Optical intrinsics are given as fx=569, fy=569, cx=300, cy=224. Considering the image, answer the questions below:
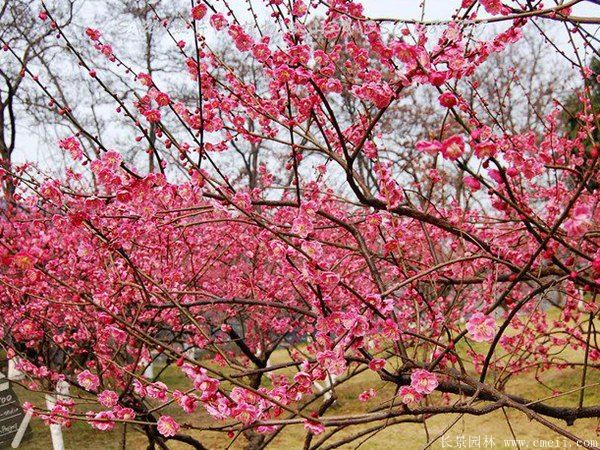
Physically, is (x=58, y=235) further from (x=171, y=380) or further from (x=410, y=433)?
(x=171, y=380)

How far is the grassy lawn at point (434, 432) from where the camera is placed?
23.4ft

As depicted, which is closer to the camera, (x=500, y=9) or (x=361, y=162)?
(x=500, y=9)

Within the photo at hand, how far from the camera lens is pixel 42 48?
42.8 feet

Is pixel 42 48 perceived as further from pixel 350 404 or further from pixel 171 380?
pixel 350 404

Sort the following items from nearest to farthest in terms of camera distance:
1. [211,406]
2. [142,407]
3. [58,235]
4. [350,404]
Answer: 1. [211,406]
2. [142,407]
3. [58,235]
4. [350,404]

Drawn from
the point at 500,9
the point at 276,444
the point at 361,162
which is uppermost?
the point at 361,162

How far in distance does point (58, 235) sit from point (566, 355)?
9.33 metres

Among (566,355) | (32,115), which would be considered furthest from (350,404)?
(32,115)

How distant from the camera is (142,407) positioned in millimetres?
3803

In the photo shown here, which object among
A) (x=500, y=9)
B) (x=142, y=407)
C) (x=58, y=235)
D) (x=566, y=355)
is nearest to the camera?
(x=500, y=9)

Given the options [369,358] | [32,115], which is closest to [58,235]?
[369,358]

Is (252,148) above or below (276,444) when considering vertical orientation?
above

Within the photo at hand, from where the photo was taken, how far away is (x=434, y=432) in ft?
24.8

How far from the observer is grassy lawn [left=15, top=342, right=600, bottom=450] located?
23.4ft
